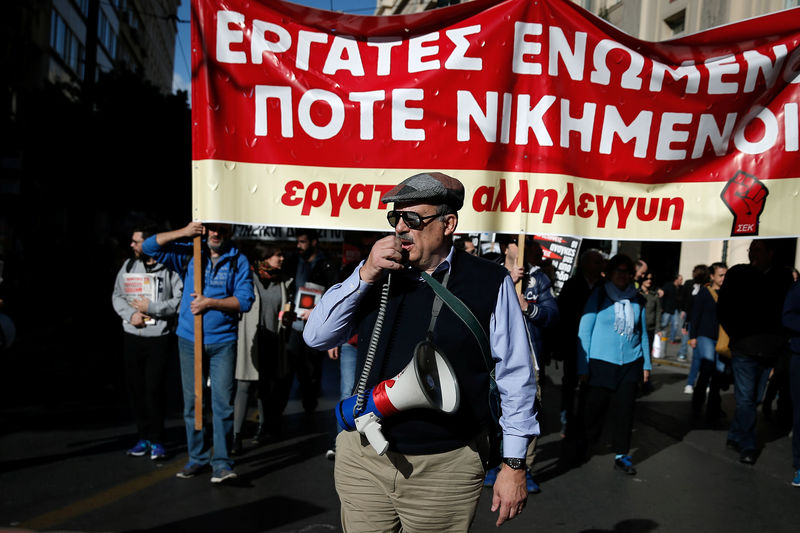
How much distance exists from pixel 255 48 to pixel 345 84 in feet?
1.76

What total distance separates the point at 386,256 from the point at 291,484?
3.43 m

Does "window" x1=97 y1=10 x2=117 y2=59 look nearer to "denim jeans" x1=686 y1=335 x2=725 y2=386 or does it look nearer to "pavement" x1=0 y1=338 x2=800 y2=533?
"pavement" x1=0 y1=338 x2=800 y2=533

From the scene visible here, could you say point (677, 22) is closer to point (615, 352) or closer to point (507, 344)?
point (615, 352)

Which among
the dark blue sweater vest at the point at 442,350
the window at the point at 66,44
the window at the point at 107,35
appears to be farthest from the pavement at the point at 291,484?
the window at the point at 107,35

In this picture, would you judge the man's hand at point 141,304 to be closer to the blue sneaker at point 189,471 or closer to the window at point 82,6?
the blue sneaker at point 189,471

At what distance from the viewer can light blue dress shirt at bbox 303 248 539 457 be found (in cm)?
263

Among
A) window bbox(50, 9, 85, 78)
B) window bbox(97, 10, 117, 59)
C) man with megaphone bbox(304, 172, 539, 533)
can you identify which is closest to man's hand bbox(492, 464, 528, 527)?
man with megaphone bbox(304, 172, 539, 533)

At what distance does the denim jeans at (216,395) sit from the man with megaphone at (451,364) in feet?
9.28

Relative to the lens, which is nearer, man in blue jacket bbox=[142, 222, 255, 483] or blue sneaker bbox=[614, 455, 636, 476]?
man in blue jacket bbox=[142, 222, 255, 483]

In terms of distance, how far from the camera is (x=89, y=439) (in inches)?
254

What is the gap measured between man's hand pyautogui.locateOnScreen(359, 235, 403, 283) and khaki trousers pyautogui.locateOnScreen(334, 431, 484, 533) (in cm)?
68

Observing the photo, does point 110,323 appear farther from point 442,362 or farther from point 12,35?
point 12,35

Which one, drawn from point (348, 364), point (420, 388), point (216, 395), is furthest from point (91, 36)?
point (420, 388)

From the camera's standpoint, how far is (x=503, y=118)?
4.29m
